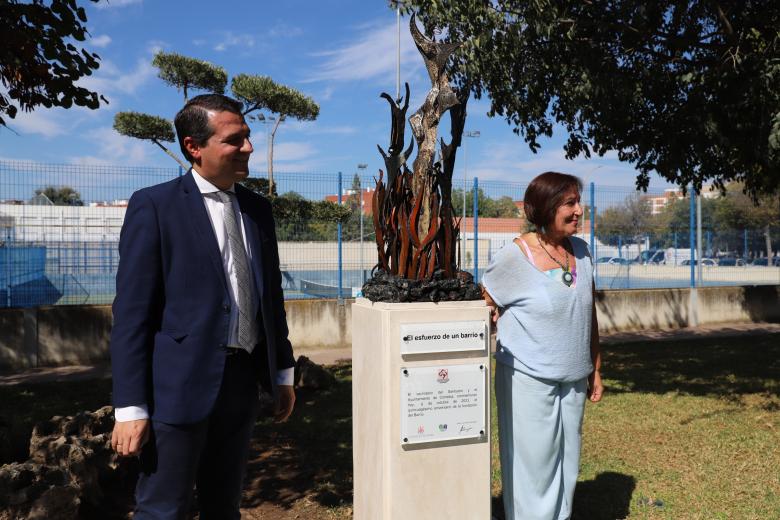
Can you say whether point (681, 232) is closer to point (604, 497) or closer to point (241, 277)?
point (604, 497)

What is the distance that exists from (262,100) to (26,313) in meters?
4.59

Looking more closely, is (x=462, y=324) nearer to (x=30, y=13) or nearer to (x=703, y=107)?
(x=30, y=13)

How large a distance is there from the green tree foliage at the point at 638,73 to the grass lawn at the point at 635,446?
245 centimetres

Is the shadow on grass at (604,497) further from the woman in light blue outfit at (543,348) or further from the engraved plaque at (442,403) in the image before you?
the engraved plaque at (442,403)

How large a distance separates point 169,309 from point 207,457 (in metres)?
0.56

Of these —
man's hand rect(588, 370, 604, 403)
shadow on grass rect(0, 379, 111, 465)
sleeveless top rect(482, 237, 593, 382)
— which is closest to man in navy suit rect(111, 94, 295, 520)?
sleeveless top rect(482, 237, 593, 382)

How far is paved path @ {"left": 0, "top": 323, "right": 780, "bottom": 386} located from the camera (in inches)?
355

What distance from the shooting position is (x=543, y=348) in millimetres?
3193

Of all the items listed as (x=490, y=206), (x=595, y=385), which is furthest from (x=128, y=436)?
(x=490, y=206)

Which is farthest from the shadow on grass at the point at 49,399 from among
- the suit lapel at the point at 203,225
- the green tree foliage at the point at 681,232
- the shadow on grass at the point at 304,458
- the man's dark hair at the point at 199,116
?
the green tree foliage at the point at 681,232

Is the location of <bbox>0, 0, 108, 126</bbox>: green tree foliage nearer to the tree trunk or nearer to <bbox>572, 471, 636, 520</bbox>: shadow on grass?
<bbox>572, 471, 636, 520</bbox>: shadow on grass

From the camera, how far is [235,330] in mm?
2324

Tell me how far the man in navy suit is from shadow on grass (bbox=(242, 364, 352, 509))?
2112 millimetres

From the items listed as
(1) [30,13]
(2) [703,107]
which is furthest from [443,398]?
(2) [703,107]
